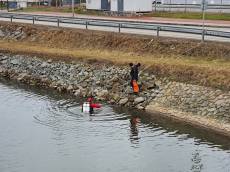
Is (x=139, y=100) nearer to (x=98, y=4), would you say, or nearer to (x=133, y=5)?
(x=133, y=5)

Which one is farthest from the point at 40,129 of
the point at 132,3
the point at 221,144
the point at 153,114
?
the point at 132,3

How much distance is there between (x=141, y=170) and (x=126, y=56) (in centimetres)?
1847

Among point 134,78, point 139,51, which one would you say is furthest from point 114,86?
point 139,51

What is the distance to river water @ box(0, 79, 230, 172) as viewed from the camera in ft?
74.0

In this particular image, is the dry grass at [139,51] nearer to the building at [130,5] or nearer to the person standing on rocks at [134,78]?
the person standing on rocks at [134,78]

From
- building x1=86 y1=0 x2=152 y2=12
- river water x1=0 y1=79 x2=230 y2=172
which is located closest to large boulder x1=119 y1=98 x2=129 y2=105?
river water x1=0 y1=79 x2=230 y2=172

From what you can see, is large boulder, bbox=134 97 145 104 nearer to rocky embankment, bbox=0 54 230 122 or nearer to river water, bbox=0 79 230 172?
rocky embankment, bbox=0 54 230 122

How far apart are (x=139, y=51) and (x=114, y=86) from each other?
695 centimetres

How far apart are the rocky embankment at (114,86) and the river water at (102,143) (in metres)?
1.58

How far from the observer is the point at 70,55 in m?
41.9

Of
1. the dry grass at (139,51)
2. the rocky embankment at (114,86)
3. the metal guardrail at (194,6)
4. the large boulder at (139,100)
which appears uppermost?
the metal guardrail at (194,6)

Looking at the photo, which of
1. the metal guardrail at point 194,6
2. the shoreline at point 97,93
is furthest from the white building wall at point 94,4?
the shoreline at point 97,93

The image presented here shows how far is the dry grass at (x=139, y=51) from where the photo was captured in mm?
32594

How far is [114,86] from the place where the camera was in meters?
34.5
